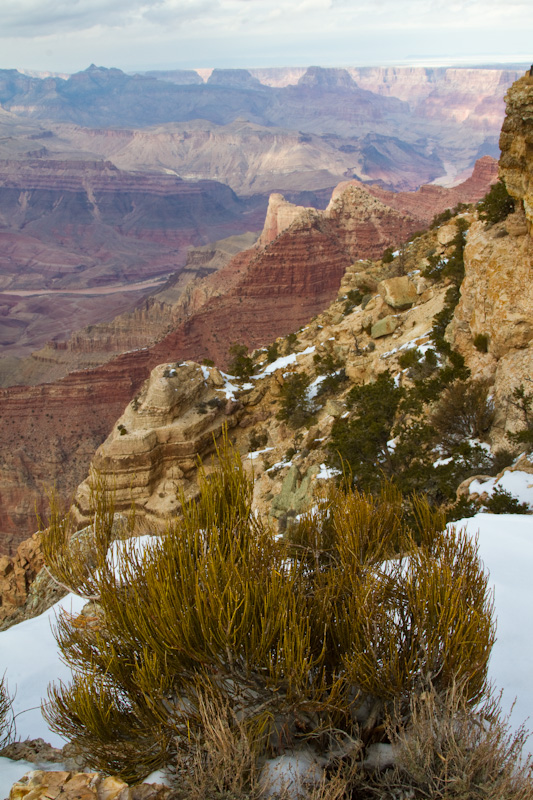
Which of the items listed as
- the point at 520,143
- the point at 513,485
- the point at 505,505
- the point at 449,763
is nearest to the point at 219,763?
the point at 449,763

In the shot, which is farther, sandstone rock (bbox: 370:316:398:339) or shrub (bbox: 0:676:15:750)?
sandstone rock (bbox: 370:316:398:339)

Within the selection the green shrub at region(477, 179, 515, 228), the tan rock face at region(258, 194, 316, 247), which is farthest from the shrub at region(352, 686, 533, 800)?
the tan rock face at region(258, 194, 316, 247)

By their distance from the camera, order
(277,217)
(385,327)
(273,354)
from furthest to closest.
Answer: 1. (277,217)
2. (273,354)
3. (385,327)

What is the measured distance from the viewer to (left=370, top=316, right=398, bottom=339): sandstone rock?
2484cm

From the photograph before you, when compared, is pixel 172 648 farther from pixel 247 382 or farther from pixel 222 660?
pixel 247 382

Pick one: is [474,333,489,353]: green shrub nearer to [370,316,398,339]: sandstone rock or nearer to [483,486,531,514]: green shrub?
[483,486,531,514]: green shrub

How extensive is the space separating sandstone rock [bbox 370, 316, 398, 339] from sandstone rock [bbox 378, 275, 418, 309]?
1.30 metres

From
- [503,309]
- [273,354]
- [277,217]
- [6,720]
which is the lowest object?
[273,354]

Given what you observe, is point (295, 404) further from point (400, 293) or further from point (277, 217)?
point (277, 217)

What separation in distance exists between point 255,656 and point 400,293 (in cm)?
2337

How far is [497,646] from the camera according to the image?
6.03m

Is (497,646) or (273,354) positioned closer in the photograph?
(497,646)

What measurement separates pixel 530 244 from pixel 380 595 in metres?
11.7

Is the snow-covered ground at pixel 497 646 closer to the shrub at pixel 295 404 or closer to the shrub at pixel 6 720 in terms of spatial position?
the shrub at pixel 6 720
